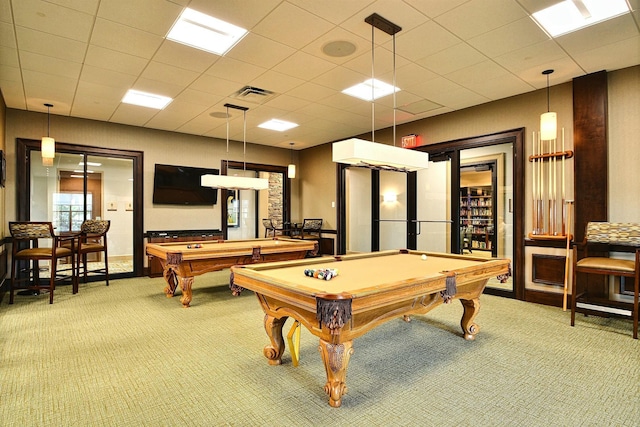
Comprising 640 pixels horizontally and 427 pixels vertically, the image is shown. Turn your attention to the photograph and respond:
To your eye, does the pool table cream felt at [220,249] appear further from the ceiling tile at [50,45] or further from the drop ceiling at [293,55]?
the ceiling tile at [50,45]

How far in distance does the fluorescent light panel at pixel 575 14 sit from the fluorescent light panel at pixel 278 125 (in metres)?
4.24

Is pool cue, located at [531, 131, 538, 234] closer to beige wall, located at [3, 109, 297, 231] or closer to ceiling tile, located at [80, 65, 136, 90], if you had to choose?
ceiling tile, located at [80, 65, 136, 90]

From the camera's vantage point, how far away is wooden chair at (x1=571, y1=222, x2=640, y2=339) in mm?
3451

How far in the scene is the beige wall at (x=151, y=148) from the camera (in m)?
5.57

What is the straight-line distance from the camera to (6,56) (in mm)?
3641

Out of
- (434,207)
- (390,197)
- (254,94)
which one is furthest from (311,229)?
(254,94)

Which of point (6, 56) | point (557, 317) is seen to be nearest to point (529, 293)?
point (557, 317)

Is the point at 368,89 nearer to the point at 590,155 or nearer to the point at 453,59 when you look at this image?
the point at 453,59

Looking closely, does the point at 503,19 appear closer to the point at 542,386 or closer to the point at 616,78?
the point at 616,78

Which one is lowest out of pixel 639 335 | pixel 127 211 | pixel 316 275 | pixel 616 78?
pixel 639 335

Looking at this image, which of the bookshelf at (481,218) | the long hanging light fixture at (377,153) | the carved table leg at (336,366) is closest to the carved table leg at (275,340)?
the carved table leg at (336,366)

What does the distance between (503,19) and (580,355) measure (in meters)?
2.93

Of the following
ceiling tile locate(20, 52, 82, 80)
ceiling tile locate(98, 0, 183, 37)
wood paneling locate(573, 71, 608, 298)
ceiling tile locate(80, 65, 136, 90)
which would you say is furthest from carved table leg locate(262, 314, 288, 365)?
A: wood paneling locate(573, 71, 608, 298)

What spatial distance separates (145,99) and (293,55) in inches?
106
